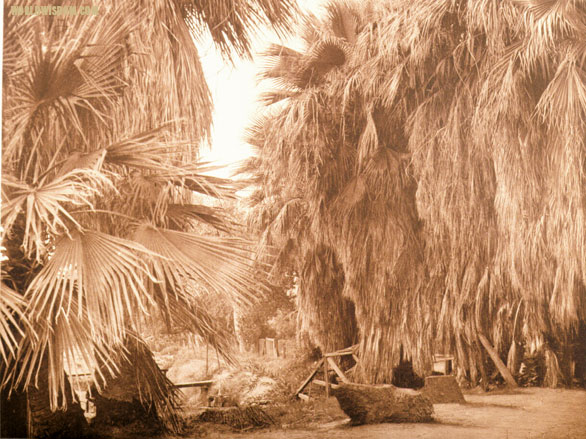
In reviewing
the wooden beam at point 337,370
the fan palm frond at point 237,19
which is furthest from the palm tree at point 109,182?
the wooden beam at point 337,370

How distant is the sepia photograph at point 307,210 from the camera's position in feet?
9.22

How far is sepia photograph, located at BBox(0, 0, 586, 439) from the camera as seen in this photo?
9.22ft

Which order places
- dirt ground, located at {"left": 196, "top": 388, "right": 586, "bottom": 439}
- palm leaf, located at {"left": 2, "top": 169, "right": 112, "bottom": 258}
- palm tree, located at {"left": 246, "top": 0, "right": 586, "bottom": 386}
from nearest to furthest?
palm leaf, located at {"left": 2, "top": 169, "right": 112, "bottom": 258}
dirt ground, located at {"left": 196, "top": 388, "right": 586, "bottom": 439}
palm tree, located at {"left": 246, "top": 0, "right": 586, "bottom": 386}

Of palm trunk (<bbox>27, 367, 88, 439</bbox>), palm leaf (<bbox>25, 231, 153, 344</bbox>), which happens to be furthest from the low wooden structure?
palm trunk (<bbox>27, 367, 88, 439</bbox>)

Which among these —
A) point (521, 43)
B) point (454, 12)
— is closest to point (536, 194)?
point (521, 43)

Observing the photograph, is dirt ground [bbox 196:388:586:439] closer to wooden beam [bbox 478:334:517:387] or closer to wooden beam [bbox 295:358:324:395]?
wooden beam [bbox 478:334:517:387]

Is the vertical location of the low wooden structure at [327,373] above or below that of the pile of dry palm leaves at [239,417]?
above

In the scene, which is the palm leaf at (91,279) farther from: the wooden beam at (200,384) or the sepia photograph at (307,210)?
the wooden beam at (200,384)

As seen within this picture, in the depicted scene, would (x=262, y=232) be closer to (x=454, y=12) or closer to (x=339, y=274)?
(x=339, y=274)

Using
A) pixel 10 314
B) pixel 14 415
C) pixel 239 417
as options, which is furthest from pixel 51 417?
pixel 239 417

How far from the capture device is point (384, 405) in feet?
9.64

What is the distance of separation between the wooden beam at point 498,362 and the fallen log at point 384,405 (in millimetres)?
357

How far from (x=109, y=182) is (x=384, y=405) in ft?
5.29

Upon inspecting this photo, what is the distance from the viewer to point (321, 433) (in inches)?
115
